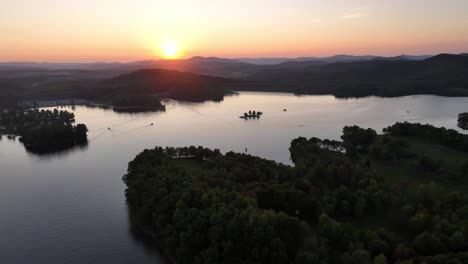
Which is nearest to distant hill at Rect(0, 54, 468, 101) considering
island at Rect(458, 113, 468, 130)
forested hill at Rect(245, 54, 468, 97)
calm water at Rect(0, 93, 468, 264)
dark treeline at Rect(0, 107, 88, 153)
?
forested hill at Rect(245, 54, 468, 97)

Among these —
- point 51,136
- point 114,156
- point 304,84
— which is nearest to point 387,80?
point 304,84

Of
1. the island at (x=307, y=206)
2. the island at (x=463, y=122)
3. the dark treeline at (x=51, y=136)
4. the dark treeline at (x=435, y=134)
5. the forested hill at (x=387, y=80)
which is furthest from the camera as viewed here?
the forested hill at (x=387, y=80)

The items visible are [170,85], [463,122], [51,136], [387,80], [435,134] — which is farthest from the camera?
[387,80]

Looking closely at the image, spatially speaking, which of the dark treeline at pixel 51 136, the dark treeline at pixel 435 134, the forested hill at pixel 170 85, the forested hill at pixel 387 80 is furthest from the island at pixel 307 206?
the forested hill at pixel 170 85

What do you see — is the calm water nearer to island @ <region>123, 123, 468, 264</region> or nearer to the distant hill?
island @ <region>123, 123, 468, 264</region>

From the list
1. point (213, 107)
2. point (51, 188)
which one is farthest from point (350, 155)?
point (213, 107)

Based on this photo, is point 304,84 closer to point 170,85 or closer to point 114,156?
point 170,85

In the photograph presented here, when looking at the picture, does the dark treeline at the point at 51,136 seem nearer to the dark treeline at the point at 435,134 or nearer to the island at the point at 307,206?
the island at the point at 307,206
